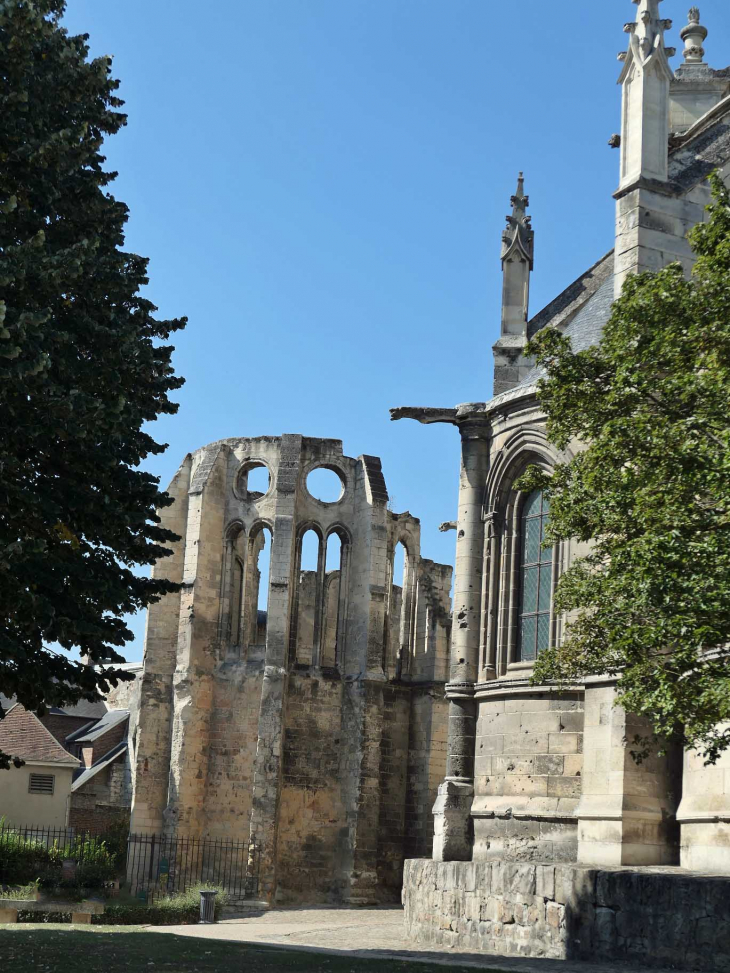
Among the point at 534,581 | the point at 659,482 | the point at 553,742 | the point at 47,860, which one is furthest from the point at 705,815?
the point at 47,860

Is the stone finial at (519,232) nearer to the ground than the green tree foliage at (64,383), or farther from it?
farther from it

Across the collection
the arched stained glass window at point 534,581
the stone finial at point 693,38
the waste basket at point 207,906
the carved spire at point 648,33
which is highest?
the stone finial at point 693,38

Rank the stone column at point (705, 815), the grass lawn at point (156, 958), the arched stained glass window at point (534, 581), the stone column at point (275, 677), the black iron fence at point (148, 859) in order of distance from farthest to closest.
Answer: the stone column at point (275, 677)
the black iron fence at point (148, 859)
the arched stained glass window at point (534, 581)
the stone column at point (705, 815)
the grass lawn at point (156, 958)

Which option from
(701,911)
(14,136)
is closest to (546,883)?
(701,911)

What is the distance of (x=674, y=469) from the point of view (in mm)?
11266

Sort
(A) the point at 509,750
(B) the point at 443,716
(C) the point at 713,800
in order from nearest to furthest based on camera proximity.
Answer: (C) the point at 713,800 → (A) the point at 509,750 → (B) the point at 443,716

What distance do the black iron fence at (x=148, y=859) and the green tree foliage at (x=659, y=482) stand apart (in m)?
18.3

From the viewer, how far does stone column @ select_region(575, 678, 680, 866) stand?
16.2 m

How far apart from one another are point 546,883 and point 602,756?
2.24 m

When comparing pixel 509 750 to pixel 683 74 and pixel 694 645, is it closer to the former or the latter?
pixel 694 645

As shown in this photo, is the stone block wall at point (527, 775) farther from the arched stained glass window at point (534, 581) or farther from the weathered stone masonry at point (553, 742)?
the arched stained glass window at point (534, 581)

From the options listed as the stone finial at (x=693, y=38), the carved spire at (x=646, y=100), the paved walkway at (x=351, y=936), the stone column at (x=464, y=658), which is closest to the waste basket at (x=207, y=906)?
the paved walkway at (x=351, y=936)

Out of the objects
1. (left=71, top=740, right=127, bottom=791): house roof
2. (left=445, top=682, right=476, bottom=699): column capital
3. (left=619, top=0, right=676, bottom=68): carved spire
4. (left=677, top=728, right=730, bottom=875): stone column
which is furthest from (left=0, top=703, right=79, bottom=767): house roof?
(left=619, top=0, right=676, bottom=68): carved spire

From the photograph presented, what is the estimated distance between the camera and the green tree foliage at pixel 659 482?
1084 centimetres
